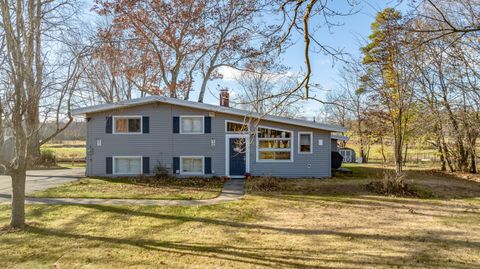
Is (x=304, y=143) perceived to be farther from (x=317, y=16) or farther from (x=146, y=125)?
(x=317, y=16)

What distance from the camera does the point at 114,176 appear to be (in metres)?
13.7

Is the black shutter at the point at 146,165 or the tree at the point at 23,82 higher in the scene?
the tree at the point at 23,82

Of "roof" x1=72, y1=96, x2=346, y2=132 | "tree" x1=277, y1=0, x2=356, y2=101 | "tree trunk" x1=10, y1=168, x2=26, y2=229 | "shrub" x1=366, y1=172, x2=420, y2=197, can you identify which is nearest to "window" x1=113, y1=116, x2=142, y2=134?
"roof" x1=72, y1=96, x2=346, y2=132

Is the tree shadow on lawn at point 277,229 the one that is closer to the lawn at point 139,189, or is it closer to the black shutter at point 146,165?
the lawn at point 139,189

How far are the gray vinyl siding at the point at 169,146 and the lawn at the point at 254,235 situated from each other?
4.60 m

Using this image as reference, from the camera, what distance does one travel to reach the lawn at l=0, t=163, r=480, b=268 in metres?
4.54

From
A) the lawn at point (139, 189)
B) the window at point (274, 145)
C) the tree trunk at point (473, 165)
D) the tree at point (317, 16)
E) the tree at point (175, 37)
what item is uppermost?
the tree at point (175, 37)

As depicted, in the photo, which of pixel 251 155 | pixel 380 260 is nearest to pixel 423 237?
pixel 380 260

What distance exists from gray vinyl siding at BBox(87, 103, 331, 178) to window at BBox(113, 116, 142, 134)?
→ 0.63ft

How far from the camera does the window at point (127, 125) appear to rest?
13.8 m

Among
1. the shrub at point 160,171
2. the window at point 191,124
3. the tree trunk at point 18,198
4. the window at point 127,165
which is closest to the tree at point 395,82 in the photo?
the window at point 191,124

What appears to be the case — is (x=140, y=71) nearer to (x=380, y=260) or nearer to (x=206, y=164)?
Answer: (x=206, y=164)

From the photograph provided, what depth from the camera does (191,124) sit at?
1390 centimetres

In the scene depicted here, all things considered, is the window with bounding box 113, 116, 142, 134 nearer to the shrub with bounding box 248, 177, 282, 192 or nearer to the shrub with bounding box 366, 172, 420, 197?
the shrub with bounding box 248, 177, 282, 192
